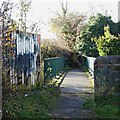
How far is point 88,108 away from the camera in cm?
912

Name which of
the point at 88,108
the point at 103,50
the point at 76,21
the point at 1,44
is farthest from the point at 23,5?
the point at 76,21

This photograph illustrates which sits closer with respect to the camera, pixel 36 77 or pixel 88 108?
pixel 88 108

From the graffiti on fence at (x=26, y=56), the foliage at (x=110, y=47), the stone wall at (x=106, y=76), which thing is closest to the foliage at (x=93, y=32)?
the foliage at (x=110, y=47)

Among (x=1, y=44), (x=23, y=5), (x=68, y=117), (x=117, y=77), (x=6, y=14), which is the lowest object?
(x=68, y=117)

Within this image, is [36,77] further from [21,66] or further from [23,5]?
[23,5]

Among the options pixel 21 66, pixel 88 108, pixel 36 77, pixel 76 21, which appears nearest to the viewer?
pixel 88 108

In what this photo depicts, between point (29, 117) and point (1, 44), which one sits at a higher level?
point (1, 44)

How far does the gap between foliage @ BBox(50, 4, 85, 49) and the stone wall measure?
1157 inches

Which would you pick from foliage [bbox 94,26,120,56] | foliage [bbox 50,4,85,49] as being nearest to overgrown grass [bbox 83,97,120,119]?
foliage [bbox 94,26,120,56]

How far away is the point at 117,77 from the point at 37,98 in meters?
2.61

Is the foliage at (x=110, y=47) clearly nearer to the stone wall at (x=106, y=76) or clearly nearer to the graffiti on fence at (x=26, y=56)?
the graffiti on fence at (x=26, y=56)

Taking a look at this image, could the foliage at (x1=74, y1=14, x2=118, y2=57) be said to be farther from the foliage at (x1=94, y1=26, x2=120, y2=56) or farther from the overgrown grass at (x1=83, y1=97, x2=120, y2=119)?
the overgrown grass at (x1=83, y1=97, x2=120, y2=119)

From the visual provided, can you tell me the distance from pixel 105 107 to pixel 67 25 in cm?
3387

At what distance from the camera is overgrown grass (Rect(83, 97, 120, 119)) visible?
809 centimetres
